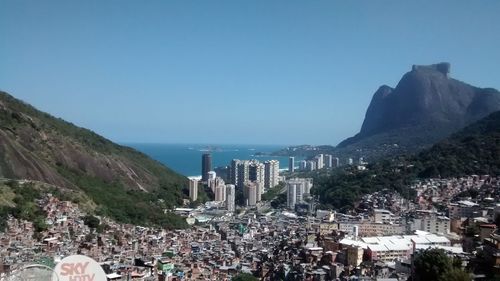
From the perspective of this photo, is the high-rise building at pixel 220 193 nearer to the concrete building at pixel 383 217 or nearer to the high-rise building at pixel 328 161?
the concrete building at pixel 383 217

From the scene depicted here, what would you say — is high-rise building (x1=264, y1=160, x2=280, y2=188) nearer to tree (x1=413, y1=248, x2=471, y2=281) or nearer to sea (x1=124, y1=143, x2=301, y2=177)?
sea (x1=124, y1=143, x2=301, y2=177)

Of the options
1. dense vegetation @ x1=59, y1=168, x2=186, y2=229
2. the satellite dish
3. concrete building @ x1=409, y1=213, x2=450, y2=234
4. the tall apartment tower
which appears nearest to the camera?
the satellite dish

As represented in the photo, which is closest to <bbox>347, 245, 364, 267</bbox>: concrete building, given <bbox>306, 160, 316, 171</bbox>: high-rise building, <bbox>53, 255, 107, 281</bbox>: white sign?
<bbox>53, 255, 107, 281</bbox>: white sign

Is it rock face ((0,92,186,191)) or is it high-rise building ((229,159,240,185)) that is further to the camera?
high-rise building ((229,159,240,185))

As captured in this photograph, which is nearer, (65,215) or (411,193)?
(65,215)

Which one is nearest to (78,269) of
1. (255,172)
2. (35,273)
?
(35,273)

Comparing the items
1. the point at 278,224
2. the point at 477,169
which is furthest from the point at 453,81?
the point at 278,224

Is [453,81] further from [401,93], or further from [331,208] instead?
[331,208]

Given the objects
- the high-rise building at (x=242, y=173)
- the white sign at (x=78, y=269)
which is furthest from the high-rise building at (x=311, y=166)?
the white sign at (x=78, y=269)
